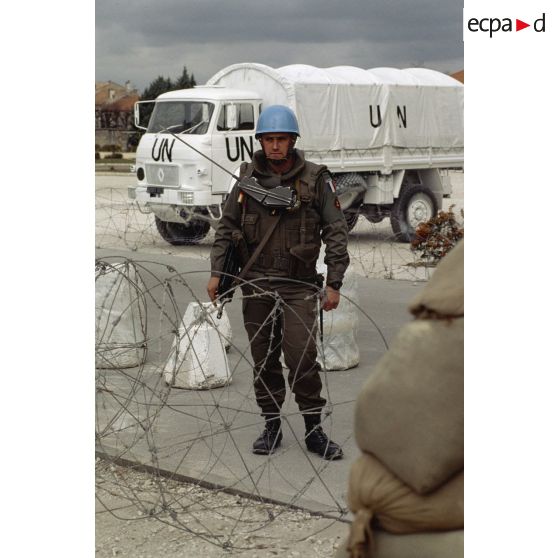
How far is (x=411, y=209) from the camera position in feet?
56.7

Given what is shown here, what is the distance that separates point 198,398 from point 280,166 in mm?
2166

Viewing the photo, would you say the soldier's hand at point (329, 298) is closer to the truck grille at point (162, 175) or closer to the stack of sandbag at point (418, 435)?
the stack of sandbag at point (418, 435)

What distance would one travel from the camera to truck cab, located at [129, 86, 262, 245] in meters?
14.8

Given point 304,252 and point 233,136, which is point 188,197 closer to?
point 233,136

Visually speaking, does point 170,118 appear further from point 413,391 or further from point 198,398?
point 413,391

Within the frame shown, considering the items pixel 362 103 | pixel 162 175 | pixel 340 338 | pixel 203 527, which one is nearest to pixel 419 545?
pixel 203 527

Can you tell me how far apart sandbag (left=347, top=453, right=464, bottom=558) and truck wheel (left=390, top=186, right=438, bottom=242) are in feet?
48.0

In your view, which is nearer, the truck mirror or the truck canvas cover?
the truck mirror

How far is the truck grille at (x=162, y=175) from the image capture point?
15.1 meters

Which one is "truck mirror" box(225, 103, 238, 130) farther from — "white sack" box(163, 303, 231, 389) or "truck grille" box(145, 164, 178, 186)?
"white sack" box(163, 303, 231, 389)

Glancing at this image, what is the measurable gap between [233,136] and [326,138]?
5.43ft

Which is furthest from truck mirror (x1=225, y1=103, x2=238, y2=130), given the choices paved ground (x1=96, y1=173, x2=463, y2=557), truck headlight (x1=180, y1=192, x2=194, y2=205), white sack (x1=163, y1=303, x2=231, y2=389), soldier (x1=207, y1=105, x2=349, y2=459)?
soldier (x1=207, y1=105, x2=349, y2=459)
